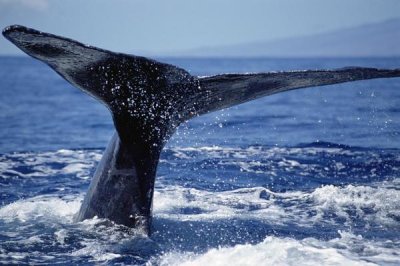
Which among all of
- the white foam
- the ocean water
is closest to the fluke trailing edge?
the ocean water

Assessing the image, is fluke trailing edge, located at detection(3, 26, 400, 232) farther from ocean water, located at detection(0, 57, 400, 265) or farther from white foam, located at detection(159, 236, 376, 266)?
white foam, located at detection(159, 236, 376, 266)

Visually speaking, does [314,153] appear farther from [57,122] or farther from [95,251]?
[57,122]

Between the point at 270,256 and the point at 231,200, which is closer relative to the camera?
the point at 270,256

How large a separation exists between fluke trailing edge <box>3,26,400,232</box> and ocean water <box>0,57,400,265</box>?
0.91 ft

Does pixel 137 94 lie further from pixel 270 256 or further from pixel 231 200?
pixel 231 200

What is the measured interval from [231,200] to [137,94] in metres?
2.73

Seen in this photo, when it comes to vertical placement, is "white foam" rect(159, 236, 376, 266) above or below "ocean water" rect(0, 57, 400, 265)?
Result: above

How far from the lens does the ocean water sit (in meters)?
4.35

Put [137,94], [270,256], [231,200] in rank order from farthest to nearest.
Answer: [231,200] < [137,94] < [270,256]

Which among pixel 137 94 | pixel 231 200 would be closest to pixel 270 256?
pixel 137 94

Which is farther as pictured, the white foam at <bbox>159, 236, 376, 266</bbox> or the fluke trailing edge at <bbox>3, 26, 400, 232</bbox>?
the white foam at <bbox>159, 236, 376, 266</bbox>

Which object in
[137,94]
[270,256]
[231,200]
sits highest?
[137,94]

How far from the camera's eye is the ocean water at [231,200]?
435 centimetres

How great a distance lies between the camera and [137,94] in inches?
165
